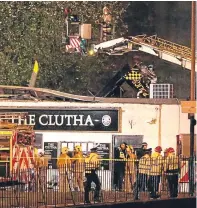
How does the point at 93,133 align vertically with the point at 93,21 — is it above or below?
below

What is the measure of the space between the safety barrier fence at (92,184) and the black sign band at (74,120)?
16.0ft

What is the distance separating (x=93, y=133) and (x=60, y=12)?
20.0 m

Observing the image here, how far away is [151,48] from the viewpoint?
51688 millimetres

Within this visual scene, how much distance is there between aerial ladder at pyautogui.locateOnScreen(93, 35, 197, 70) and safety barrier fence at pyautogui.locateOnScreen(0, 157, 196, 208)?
1685cm

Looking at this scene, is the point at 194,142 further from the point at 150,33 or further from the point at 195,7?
the point at 150,33

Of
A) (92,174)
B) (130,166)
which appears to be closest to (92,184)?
(130,166)

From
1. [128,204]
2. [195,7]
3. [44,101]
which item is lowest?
[128,204]

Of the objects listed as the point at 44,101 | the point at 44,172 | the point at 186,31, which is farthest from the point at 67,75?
the point at 44,172

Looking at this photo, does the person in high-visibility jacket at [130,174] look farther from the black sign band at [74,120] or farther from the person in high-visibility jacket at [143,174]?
the black sign band at [74,120]

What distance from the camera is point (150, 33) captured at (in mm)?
57500

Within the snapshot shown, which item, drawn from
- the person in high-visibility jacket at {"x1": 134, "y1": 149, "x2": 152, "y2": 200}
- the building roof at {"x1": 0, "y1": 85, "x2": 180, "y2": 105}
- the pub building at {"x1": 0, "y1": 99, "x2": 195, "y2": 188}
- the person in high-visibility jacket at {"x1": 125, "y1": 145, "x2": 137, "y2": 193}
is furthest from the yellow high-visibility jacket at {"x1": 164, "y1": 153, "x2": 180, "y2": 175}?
the building roof at {"x1": 0, "y1": 85, "x2": 180, "y2": 105}

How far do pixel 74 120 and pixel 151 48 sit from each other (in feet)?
42.7

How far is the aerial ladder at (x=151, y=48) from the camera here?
5097cm

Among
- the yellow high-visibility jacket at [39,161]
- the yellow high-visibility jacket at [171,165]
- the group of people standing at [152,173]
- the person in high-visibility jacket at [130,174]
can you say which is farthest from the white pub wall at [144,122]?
the yellow high-visibility jacket at [171,165]
